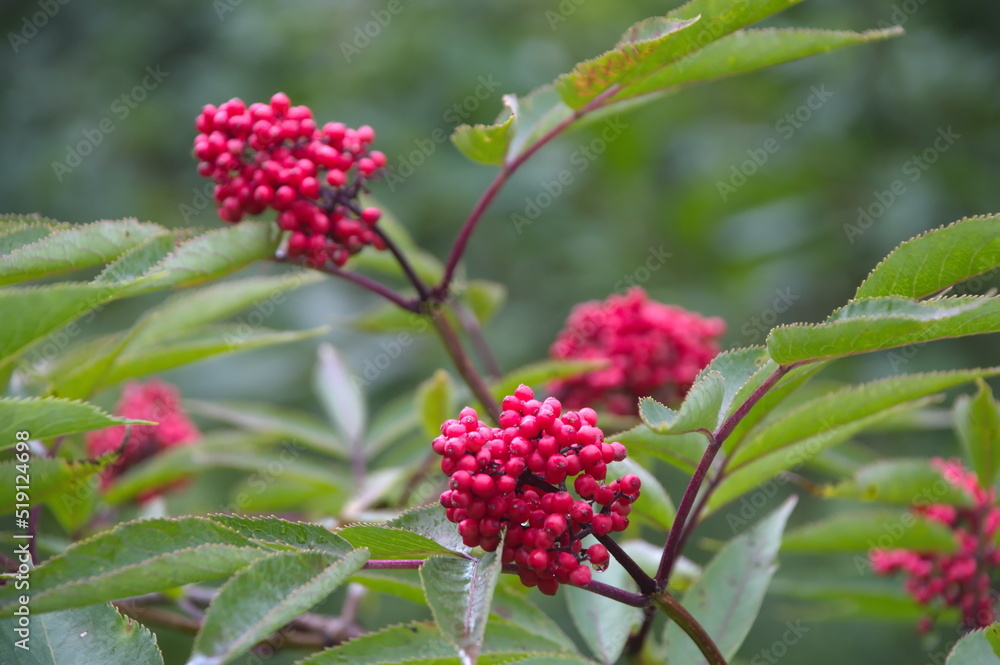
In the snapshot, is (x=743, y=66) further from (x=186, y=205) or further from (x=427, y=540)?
(x=186, y=205)

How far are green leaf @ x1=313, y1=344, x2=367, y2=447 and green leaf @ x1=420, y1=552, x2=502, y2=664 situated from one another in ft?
5.95

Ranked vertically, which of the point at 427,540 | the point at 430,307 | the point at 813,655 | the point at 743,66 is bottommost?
the point at 813,655

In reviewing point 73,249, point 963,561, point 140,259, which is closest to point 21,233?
point 73,249

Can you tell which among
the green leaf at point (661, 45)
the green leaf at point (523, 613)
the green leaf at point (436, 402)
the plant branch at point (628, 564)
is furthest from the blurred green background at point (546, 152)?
the plant branch at point (628, 564)

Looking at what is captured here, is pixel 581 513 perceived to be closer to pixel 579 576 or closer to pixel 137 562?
pixel 579 576

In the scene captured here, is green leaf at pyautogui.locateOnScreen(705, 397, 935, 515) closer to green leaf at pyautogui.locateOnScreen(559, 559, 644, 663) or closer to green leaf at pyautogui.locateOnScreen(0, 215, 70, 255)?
green leaf at pyautogui.locateOnScreen(559, 559, 644, 663)

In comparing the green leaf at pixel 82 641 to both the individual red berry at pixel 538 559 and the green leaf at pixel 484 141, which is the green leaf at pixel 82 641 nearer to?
the individual red berry at pixel 538 559

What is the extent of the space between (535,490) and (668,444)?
1.03 ft

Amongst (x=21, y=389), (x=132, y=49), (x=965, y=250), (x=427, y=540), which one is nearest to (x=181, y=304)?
(x=21, y=389)

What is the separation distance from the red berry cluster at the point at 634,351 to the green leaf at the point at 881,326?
4.92ft

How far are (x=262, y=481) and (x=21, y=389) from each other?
85 centimetres

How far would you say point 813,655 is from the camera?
14.8 ft

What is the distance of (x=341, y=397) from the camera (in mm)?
3045

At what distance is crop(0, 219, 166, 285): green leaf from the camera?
1.42 m
